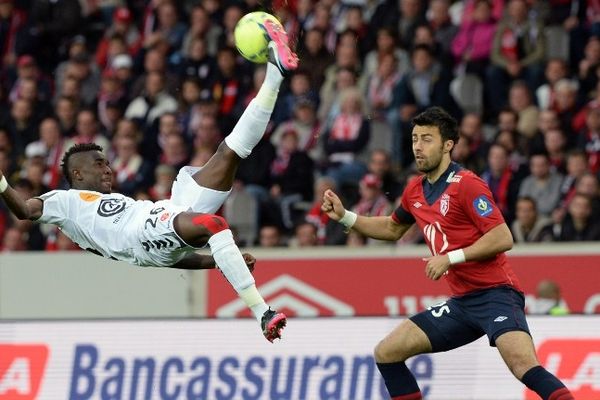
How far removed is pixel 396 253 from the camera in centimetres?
1462

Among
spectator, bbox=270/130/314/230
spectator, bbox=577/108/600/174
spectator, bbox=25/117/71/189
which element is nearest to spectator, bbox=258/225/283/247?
spectator, bbox=270/130/314/230

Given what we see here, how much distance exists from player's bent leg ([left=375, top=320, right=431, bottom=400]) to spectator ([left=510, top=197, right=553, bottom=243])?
4.91 metres

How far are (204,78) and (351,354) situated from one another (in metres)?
6.58

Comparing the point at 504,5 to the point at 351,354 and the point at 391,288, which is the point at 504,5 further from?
the point at 351,354

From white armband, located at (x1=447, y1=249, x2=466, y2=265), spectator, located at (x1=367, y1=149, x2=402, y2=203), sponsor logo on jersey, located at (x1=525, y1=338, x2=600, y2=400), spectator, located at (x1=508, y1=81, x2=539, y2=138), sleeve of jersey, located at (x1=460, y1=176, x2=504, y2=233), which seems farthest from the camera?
spectator, located at (x1=508, y1=81, x2=539, y2=138)

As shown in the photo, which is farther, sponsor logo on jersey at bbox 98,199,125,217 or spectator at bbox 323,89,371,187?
spectator at bbox 323,89,371,187

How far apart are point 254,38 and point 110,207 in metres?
1.47

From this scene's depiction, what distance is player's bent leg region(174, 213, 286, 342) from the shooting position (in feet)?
32.2

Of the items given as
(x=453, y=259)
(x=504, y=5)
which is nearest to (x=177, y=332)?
(x=453, y=259)

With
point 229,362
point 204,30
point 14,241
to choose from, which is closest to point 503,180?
point 229,362

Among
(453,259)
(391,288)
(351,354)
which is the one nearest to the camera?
(453,259)

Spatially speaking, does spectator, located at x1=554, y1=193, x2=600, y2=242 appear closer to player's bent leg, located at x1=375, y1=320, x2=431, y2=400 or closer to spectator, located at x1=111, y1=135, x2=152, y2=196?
spectator, located at x1=111, y1=135, x2=152, y2=196

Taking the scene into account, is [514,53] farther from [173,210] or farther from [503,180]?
[173,210]

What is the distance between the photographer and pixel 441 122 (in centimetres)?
990
